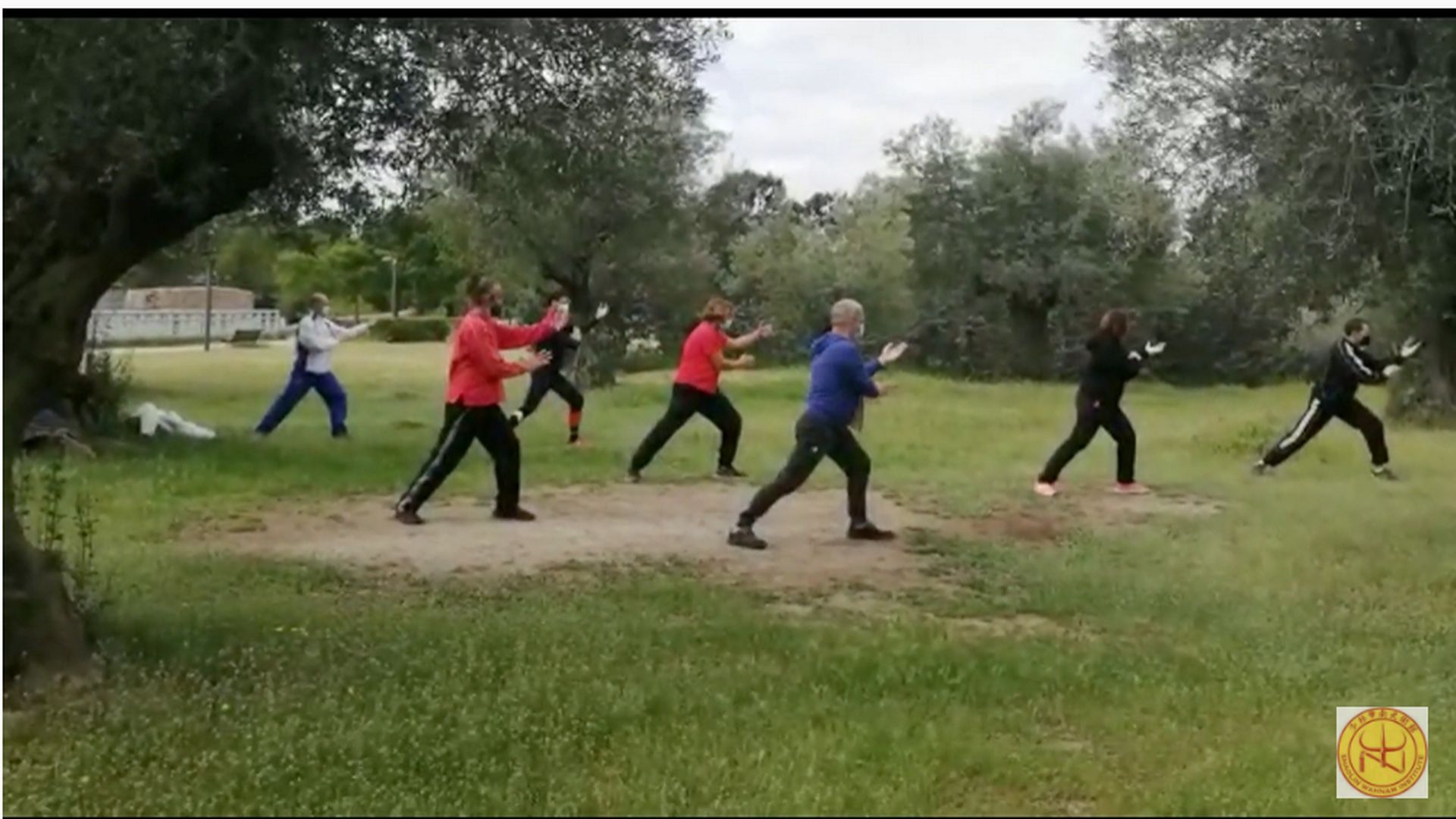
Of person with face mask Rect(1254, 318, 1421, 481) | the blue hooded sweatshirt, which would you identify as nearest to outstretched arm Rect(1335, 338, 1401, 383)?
person with face mask Rect(1254, 318, 1421, 481)

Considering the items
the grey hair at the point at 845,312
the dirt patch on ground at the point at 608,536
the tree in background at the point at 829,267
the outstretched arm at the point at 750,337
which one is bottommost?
the dirt patch on ground at the point at 608,536

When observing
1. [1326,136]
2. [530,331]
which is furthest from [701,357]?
[1326,136]

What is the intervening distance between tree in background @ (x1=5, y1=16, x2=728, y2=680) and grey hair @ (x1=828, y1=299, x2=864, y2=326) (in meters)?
0.71

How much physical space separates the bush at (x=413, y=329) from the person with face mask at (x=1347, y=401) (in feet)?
7.16

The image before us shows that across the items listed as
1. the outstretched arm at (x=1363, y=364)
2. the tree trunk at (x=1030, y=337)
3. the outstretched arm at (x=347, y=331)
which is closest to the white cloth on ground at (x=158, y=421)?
the outstretched arm at (x=347, y=331)

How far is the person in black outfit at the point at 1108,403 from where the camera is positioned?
11.9 feet

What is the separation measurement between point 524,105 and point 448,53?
0.97 ft

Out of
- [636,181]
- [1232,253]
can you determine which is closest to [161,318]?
[636,181]

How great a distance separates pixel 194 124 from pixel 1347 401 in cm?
A: 298

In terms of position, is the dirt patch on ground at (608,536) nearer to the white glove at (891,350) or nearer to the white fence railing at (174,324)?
the white glove at (891,350)

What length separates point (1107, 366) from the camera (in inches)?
143

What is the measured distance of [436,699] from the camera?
328cm

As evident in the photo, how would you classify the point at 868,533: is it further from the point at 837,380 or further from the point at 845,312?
the point at 845,312

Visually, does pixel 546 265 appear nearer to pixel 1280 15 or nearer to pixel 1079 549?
pixel 1079 549
